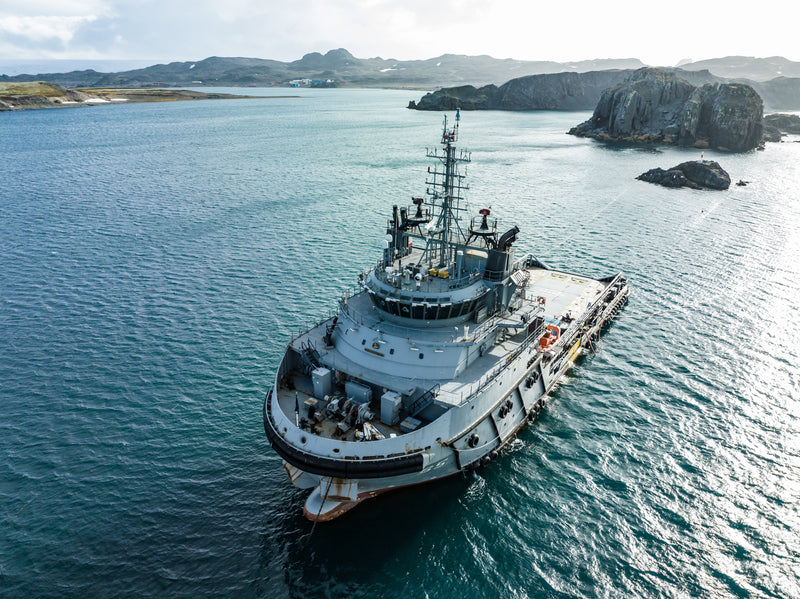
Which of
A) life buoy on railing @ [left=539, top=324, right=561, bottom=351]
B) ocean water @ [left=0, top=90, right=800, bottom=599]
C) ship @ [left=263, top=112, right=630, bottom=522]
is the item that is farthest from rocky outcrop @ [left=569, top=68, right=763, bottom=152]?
ship @ [left=263, top=112, right=630, bottom=522]

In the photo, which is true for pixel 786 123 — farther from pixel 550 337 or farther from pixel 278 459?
pixel 278 459

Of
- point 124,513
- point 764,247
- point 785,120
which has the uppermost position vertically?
point 785,120

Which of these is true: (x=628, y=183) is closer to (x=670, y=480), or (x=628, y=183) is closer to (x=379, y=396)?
(x=670, y=480)

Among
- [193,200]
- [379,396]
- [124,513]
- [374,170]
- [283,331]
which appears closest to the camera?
[124,513]

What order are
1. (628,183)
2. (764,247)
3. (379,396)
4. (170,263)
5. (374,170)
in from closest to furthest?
1. (379,396)
2. (170,263)
3. (764,247)
4. (628,183)
5. (374,170)

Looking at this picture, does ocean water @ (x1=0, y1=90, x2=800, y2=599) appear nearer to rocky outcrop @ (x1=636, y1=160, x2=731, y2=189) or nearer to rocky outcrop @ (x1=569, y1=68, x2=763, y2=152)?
rocky outcrop @ (x1=636, y1=160, x2=731, y2=189)

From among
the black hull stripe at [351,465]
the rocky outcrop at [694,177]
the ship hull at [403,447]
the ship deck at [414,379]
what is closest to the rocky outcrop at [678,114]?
the rocky outcrop at [694,177]

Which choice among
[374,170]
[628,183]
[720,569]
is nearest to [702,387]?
[720,569]

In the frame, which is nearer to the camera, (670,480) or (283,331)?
(670,480)
